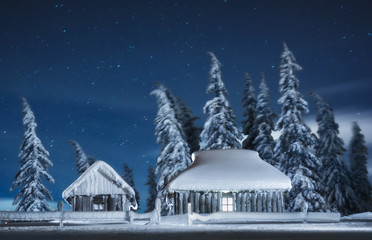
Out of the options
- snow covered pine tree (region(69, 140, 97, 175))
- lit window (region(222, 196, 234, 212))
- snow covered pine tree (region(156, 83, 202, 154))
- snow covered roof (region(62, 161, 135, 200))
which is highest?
snow covered pine tree (region(156, 83, 202, 154))

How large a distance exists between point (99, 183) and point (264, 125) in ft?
72.6

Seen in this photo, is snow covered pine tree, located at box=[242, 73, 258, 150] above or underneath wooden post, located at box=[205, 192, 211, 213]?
above

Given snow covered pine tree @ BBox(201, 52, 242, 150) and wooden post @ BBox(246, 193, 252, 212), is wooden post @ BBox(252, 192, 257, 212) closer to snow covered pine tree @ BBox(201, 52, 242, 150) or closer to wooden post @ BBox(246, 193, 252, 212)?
wooden post @ BBox(246, 193, 252, 212)

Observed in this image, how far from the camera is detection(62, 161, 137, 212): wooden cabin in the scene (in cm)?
3756

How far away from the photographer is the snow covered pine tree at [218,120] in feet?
160


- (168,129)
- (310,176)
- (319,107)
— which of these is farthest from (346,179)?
(168,129)

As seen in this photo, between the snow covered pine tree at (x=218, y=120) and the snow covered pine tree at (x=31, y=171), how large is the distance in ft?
52.2

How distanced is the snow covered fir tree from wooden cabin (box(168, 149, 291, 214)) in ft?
54.8

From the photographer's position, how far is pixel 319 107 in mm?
59594

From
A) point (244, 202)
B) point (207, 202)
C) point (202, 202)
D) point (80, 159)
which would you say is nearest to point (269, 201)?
point (244, 202)

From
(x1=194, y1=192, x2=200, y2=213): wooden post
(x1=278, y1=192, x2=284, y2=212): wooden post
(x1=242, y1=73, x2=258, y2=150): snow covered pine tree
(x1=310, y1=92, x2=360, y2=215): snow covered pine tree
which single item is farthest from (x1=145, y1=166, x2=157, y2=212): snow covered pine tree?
(x1=278, y1=192, x2=284, y2=212): wooden post

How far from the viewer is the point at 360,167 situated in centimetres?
6700

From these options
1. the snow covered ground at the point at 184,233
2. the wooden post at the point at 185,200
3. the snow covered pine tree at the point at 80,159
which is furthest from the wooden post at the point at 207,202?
the snow covered pine tree at the point at 80,159

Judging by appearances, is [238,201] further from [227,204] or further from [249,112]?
[249,112]
